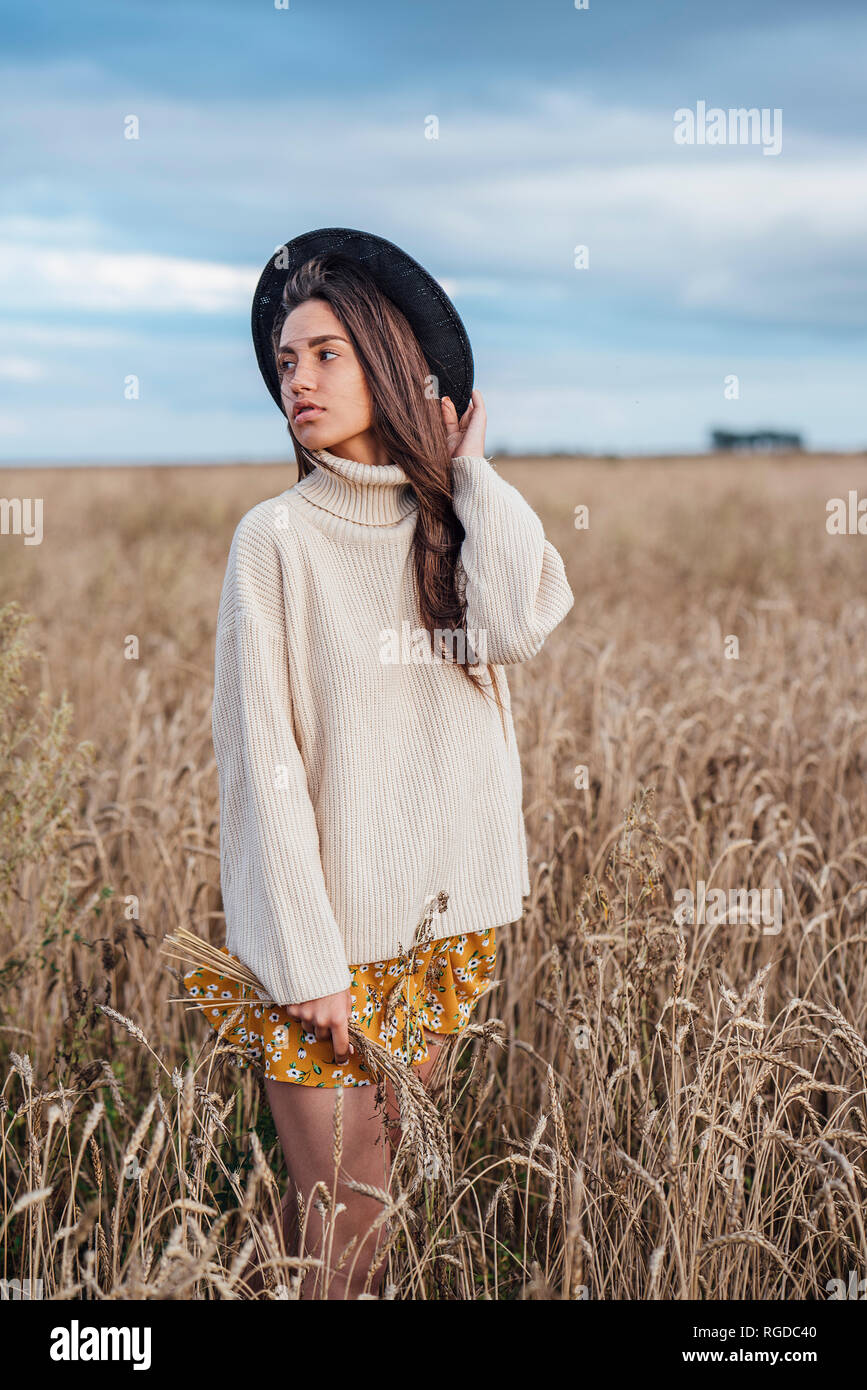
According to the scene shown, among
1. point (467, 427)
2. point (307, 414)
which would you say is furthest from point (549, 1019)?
point (307, 414)

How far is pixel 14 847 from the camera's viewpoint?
236 centimetres

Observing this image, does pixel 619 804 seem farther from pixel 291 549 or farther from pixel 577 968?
pixel 291 549

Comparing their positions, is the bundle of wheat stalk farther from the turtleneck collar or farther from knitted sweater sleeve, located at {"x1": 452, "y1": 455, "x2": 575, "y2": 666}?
the turtleneck collar

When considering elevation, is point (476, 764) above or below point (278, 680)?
below

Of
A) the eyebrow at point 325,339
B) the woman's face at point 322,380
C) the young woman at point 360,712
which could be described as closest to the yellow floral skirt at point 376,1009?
the young woman at point 360,712

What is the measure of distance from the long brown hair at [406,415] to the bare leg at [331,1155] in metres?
0.72

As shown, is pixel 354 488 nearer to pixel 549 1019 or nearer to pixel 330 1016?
pixel 330 1016

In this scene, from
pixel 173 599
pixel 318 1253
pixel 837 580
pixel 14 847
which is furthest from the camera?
pixel 837 580

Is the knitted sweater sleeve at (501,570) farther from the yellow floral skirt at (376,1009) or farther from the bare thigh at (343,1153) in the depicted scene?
the bare thigh at (343,1153)

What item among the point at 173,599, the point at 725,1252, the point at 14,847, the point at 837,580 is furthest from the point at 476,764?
the point at 837,580

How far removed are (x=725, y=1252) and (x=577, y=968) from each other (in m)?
0.88

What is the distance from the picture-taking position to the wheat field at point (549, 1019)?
1.54m

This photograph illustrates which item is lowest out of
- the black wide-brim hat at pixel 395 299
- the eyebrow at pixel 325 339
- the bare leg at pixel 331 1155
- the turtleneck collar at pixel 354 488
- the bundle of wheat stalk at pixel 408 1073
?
the bare leg at pixel 331 1155

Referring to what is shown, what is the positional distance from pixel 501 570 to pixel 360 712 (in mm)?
328
